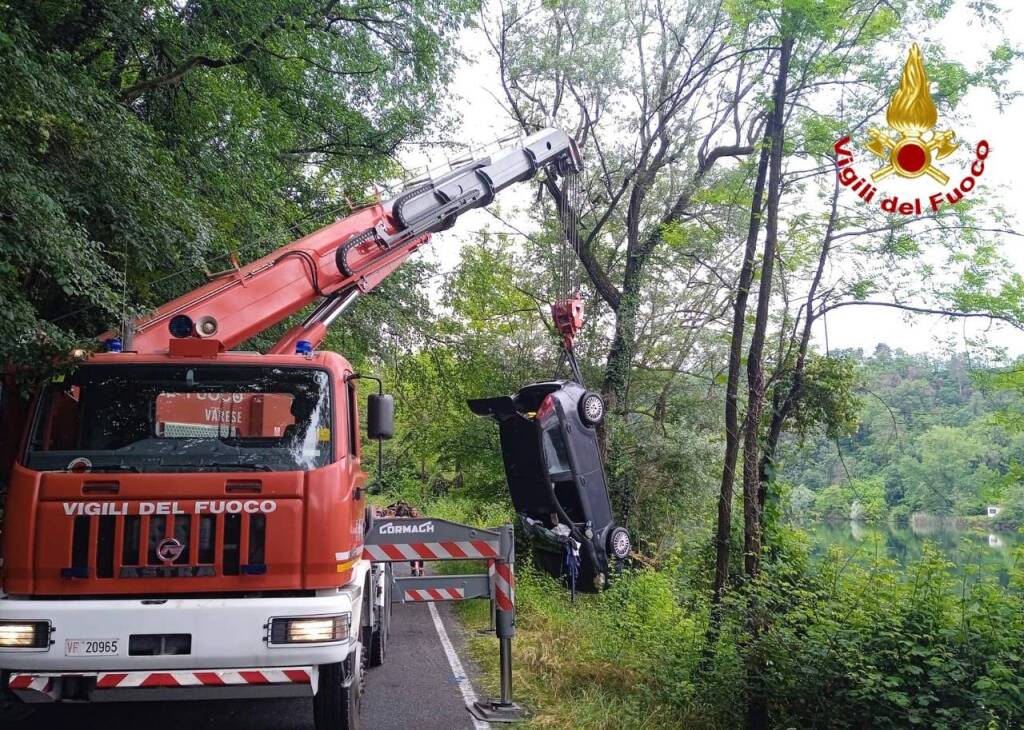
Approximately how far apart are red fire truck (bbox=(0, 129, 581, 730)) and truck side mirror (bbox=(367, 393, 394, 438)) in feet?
0.08

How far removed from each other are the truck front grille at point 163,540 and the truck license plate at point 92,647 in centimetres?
39

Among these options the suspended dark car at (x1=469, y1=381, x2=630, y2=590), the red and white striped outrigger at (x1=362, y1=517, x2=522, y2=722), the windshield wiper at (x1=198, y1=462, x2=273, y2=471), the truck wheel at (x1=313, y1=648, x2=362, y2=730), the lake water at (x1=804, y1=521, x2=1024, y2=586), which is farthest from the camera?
the suspended dark car at (x1=469, y1=381, x2=630, y2=590)

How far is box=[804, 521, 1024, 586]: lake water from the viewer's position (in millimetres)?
6195

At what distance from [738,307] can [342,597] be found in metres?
4.39

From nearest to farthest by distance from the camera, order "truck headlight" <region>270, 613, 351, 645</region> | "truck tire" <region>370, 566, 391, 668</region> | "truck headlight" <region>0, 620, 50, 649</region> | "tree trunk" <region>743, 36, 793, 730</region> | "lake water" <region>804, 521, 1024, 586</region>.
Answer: "truck headlight" <region>0, 620, 50, 649</region> → "truck headlight" <region>270, 613, 351, 645</region> → "lake water" <region>804, 521, 1024, 586</region> → "tree trunk" <region>743, 36, 793, 730</region> → "truck tire" <region>370, 566, 391, 668</region>

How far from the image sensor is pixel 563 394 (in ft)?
35.4

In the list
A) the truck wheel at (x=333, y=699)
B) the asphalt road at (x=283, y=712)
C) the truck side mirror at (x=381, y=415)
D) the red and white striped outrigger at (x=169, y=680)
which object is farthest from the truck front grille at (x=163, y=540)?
the asphalt road at (x=283, y=712)

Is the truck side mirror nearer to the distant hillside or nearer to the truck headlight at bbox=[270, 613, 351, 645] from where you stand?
the truck headlight at bbox=[270, 613, 351, 645]

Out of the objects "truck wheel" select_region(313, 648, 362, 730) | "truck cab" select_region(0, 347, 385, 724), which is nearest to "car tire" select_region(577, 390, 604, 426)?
"truck cab" select_region(0, 347, 385, 724)

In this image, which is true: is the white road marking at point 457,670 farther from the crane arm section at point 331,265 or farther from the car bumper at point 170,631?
the crane arm section at point 331,265

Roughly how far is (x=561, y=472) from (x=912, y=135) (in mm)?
5667

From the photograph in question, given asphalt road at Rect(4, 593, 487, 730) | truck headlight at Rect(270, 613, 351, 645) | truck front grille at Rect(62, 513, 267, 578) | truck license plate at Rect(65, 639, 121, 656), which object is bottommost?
asphalt road at Rect(4, 593, 487, 730)

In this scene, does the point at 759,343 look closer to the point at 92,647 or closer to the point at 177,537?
the point at 177,537

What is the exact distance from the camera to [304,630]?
4.76 metres
